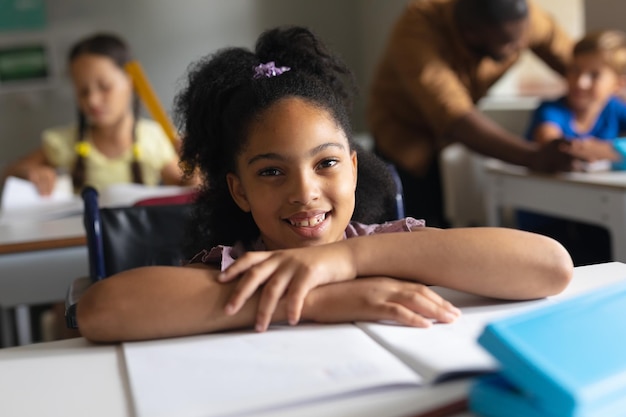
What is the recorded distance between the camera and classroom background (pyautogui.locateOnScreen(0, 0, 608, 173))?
408 cm

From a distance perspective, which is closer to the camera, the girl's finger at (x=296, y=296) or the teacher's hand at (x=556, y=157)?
the girl's finger at (x=296, y=296)

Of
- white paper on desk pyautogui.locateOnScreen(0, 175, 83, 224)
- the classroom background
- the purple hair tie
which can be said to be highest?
the classroom background

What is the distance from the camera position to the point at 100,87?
2.70 metres

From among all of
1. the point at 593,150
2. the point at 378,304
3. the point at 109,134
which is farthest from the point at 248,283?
the point at 109,134

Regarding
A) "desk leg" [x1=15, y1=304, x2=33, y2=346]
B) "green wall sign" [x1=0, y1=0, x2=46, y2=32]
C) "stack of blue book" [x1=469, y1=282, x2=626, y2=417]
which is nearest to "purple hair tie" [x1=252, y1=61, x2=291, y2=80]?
"stack of blue book" [x1=469, y1=282, x2=626, y2=417]

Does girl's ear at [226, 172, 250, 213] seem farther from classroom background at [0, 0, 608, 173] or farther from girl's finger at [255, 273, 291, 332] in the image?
classroom background at [0, 0, 608, 173]

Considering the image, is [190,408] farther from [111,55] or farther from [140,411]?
[111,55]

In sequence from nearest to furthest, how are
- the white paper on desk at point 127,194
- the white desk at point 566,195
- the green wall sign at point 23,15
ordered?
the white desk at point 566,195 → the white paper on desk at point 127,194 → the green wall sign at point 23,15

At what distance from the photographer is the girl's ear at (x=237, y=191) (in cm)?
113

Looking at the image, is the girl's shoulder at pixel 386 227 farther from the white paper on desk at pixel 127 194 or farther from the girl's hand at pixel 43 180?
the girl's hand at pixel 43 180

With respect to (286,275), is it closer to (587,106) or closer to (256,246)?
(256,246)

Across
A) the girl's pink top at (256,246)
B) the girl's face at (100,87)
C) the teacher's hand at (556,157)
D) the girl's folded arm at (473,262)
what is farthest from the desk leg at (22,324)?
the girl's folded arm at (473,262)

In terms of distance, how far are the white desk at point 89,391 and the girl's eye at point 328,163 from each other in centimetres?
34

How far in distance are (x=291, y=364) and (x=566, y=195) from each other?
1.64 meters
